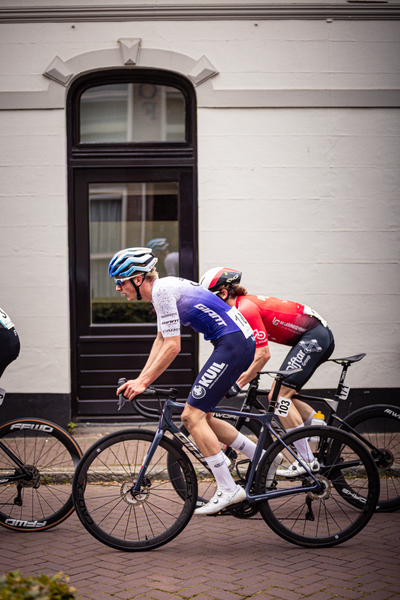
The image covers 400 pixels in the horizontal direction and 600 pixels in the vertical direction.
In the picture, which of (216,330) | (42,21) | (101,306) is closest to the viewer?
(216,330)

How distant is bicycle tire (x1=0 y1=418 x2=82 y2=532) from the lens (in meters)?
4.53

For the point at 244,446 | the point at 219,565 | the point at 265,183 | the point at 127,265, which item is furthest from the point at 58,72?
the point at 219,565

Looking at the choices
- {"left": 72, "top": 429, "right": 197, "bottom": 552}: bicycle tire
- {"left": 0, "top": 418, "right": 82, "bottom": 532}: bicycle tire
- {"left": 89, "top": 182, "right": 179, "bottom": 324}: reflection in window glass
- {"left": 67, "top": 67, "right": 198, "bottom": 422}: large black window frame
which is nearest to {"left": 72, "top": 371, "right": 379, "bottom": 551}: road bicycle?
{"left": 72, "top": 429, "right": 197, "bottom": 552}: bicycle tire

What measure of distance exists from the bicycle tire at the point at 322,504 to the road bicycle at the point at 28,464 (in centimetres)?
144

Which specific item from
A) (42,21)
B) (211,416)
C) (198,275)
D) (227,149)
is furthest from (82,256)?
(211,416)

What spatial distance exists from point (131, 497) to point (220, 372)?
3.39ft

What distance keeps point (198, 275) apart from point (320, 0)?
3908mm

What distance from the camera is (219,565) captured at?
3.91m

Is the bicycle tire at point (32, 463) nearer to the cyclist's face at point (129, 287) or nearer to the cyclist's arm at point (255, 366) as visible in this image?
the cyclist's face at point (129, 287)

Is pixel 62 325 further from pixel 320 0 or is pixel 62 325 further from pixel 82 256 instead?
pixel 320 0

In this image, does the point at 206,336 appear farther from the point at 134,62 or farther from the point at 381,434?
the point at 134,62

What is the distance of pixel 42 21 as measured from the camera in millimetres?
8047

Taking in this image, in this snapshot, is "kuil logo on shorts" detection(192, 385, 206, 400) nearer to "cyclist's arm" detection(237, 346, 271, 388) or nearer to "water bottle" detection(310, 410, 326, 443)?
"cyclist's arm" detection(237, 346, 271, 388)

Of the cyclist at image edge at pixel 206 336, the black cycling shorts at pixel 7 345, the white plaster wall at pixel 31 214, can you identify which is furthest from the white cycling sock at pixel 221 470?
the white plaster wall at pixel 31 214
